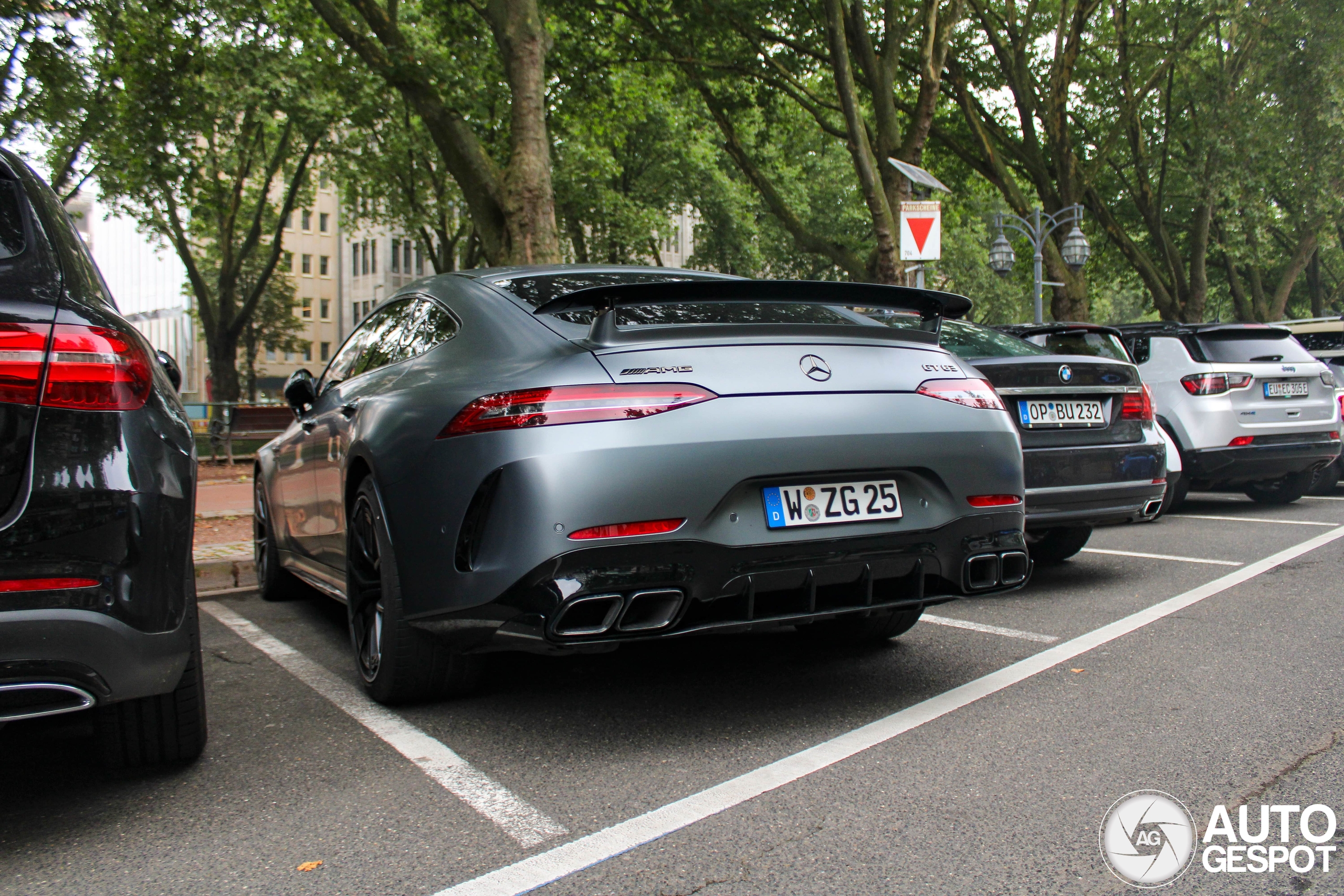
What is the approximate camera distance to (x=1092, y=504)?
604 cm

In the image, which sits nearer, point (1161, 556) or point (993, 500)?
point (993, 500)

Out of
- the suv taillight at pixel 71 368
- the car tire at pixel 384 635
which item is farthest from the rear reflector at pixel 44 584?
the car tire at pixel 384 635

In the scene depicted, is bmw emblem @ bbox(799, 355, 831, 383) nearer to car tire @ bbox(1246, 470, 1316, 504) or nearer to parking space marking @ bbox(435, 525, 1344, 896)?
parking space marking @ bbox(435, 525, 1344, 896)

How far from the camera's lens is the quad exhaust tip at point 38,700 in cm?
255

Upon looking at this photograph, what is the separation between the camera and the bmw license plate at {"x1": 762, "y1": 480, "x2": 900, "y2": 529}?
10.9 feet

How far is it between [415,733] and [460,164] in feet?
32.3

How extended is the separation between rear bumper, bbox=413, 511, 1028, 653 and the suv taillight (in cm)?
111

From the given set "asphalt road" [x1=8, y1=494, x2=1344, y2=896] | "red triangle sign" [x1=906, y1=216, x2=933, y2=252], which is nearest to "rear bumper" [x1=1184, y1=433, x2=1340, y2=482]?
"red triangle sign" [x1=906, y1=216, x2=933, y2=252]

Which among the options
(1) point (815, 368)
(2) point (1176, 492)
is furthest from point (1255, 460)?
(1) point (815, 368)

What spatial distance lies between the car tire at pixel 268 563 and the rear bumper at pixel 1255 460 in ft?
22.8

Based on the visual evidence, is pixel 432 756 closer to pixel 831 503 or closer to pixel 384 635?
pixel 384 635

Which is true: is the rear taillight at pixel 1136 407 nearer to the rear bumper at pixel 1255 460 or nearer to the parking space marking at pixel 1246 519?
the rear bumper at pixel 1255 460

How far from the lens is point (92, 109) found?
1911 centimetres

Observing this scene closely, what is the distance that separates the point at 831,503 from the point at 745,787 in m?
0.86
